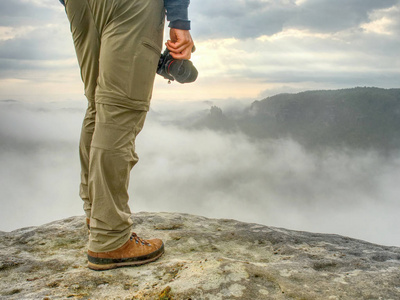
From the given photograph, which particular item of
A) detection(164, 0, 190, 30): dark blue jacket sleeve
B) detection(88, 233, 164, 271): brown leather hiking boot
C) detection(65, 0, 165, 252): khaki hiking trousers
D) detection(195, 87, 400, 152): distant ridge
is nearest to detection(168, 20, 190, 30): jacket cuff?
detection(164, 0, 190, 30): dark blue jacket sleeve

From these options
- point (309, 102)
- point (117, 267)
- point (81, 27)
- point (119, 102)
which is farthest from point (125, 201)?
point (309, 102)

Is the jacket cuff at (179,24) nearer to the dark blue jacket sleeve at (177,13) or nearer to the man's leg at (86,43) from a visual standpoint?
the dark blue jacket sleeve at (177,13)

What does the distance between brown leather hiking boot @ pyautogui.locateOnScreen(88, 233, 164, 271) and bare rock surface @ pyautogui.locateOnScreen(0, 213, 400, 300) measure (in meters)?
0.07

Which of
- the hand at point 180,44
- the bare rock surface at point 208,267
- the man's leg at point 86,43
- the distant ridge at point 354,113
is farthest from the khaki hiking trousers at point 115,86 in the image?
the distant ridge at point 354,113

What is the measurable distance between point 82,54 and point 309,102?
187 m

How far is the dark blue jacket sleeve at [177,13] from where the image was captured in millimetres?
2918

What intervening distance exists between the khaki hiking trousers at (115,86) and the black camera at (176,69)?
153 mm

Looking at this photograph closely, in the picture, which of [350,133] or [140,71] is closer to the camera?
[140,71]

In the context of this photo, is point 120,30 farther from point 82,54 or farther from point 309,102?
point 309,102

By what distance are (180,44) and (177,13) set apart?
26cm

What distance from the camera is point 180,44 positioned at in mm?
3014

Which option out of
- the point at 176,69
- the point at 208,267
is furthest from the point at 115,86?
the point at 208,267

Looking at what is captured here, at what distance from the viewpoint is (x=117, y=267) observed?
308cm

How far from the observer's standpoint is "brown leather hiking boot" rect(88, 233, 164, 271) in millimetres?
3031
